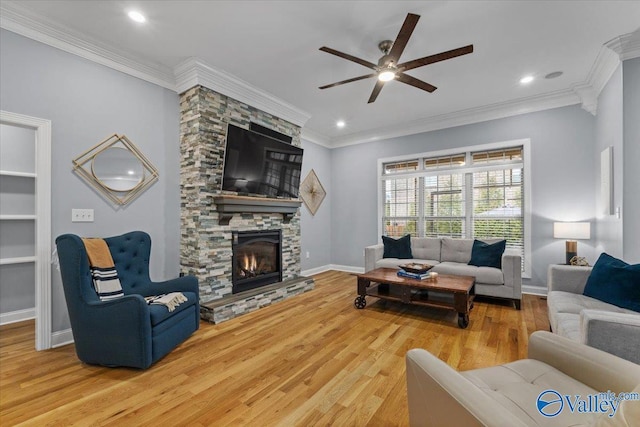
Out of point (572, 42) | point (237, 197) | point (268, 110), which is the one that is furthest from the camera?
point (268, 110)

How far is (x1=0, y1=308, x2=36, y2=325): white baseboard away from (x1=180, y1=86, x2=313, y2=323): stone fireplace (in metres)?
1.80

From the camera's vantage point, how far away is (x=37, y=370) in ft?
7.16

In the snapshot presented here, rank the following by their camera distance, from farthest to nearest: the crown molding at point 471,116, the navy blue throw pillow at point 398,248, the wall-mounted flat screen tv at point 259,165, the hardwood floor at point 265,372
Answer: the navy blue throw pillow at point 398,248 → the crown molding at point 471,116 → the wall-mounted flat screen tv at point 259,165 → the hardwood floor at point 265,372

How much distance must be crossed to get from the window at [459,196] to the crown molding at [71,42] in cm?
422

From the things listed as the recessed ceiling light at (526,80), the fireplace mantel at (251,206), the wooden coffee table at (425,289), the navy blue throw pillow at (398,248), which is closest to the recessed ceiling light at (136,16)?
the fireplace mantel at (251,206)

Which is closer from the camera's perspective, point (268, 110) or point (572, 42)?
point (572, 42)

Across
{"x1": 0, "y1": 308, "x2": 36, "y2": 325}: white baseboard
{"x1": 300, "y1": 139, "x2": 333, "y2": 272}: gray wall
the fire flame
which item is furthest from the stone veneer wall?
{"x1": 300, "y1": 139, "x2": 333, "y2": 272}: gray wall

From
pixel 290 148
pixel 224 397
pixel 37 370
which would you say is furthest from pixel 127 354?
pixel 290 148

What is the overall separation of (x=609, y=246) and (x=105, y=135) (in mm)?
5854

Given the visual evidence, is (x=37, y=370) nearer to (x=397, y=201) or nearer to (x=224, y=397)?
(x=224, y=397)

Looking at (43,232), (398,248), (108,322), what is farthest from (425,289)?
(43,232)

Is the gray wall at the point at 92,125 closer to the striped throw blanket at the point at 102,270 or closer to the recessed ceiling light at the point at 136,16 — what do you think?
the striped throw blanket at the point at 102,270

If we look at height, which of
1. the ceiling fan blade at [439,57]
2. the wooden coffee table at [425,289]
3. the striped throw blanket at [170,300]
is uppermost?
the ceiling fan blade at [439,57]

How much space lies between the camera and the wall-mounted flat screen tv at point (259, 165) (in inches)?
140
